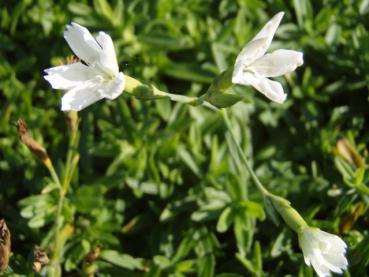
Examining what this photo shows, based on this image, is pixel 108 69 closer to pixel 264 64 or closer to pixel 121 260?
pixel 264 64

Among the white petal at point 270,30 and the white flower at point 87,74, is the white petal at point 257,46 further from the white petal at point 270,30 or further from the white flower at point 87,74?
the white flower at point 87,74

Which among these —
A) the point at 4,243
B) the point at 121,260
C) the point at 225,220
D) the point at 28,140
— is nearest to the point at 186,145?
the point at 225,220

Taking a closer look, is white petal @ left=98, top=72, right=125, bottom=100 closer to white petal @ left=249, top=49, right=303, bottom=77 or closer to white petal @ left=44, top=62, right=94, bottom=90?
white petal @ left=44, top=62, right=94, bottom=90

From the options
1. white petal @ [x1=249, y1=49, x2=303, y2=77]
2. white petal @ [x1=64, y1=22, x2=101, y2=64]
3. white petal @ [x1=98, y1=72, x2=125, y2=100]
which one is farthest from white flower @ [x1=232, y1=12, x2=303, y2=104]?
white petal @ [x1=64, y1=22, x2=101, y2=64]

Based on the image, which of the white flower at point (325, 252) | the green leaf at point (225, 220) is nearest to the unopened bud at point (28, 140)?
the green leaf at point (225, 220)

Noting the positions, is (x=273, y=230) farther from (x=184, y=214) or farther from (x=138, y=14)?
(x=138, y=14)

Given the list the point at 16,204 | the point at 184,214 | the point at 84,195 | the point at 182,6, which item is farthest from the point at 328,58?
the point at 16,204

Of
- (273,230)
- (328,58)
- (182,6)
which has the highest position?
(182,6)
